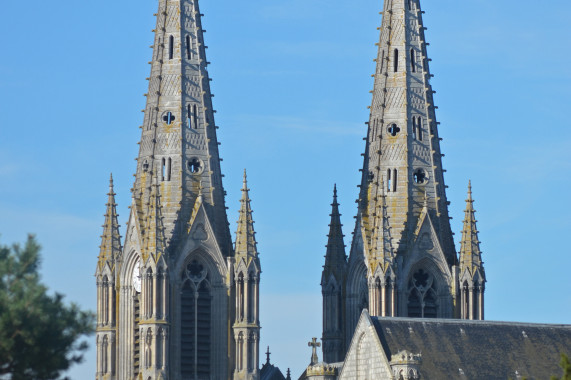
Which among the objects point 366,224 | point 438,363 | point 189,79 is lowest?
point 438,363

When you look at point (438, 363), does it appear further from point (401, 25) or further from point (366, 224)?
point (401, 25)

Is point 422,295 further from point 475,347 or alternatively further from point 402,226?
point 475,347

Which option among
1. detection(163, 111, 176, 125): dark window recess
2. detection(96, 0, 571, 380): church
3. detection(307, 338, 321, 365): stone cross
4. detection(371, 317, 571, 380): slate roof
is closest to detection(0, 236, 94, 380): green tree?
detection(371, 317, 571, 380): slate roof

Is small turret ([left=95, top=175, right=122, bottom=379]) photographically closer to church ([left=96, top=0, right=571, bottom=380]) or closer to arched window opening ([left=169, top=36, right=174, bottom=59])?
church ([left=96, top=0, right=571, bottom=380])

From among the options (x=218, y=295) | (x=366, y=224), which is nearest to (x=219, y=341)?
(x=218, y=295)

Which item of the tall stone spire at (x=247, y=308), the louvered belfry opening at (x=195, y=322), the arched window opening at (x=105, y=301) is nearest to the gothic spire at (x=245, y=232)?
the tall stone spire at (x=247, y=308)

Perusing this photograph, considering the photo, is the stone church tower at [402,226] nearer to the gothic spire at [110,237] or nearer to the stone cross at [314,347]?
the stone cross at [314,347]

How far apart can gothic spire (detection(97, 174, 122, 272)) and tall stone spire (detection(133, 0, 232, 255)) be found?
222 cm

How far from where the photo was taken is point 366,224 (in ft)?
291

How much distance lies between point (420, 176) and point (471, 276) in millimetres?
4682

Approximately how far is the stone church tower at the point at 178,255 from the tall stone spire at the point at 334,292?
289cm

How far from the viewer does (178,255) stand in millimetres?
88562

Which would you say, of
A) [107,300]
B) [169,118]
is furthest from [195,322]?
[169,118]

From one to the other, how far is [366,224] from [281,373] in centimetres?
882
